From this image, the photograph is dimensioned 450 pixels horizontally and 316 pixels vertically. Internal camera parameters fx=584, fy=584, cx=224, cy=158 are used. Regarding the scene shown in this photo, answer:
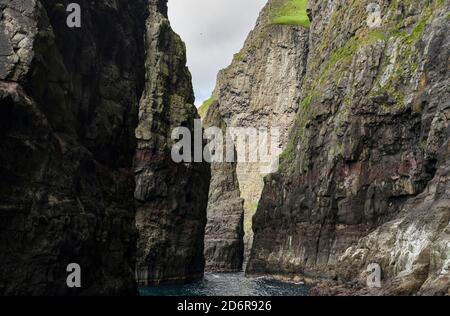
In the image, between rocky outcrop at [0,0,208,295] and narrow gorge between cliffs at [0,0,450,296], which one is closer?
rocky outcrop at [0,0,208,295]

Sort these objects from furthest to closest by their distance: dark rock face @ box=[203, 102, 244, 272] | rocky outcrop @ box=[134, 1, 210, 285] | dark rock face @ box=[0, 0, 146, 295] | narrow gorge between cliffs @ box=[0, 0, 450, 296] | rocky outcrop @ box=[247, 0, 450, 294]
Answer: dark rock face @ box=[203, 102, 244, 272], rocky outcrop @ box=[134, 1, 210, 285], rocky outcrop @ box=[247, 0, 450, 294], narrow gorge between cliffs @ box=[0, 0, 450, 296], dark rock face @ box=[0, 0, 146, 295]

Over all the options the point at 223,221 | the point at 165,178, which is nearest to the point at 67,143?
the point at 165,178

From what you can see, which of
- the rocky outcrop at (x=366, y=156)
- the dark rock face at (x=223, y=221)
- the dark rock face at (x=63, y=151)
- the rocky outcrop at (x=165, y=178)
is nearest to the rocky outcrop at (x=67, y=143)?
the dark rock face at (x=63, y=151)

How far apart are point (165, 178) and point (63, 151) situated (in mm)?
59780

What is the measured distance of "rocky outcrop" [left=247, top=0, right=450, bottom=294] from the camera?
187 ft

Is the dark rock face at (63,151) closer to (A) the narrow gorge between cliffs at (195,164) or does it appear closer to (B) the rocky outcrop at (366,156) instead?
(A) the narrow gorge between cliffs at (195,164)

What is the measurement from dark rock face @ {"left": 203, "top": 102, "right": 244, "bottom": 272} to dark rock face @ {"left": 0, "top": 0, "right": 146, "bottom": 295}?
105 m

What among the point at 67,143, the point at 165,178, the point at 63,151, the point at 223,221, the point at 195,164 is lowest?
the point at 223,221

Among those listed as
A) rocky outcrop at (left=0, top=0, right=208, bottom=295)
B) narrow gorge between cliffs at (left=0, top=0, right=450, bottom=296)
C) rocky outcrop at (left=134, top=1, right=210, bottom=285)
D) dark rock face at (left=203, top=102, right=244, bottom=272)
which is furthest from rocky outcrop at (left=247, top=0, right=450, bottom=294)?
dark rock face at (left=203, top=102, right=244, bottom=272)

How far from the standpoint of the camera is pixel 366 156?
93.0 metres

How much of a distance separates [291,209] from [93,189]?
76.0m

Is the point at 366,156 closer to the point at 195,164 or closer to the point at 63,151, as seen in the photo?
the point at 195,164

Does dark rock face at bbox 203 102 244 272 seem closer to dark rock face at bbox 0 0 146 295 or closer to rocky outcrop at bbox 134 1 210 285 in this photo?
rocky outcrop at bbox 134 1 210 285
